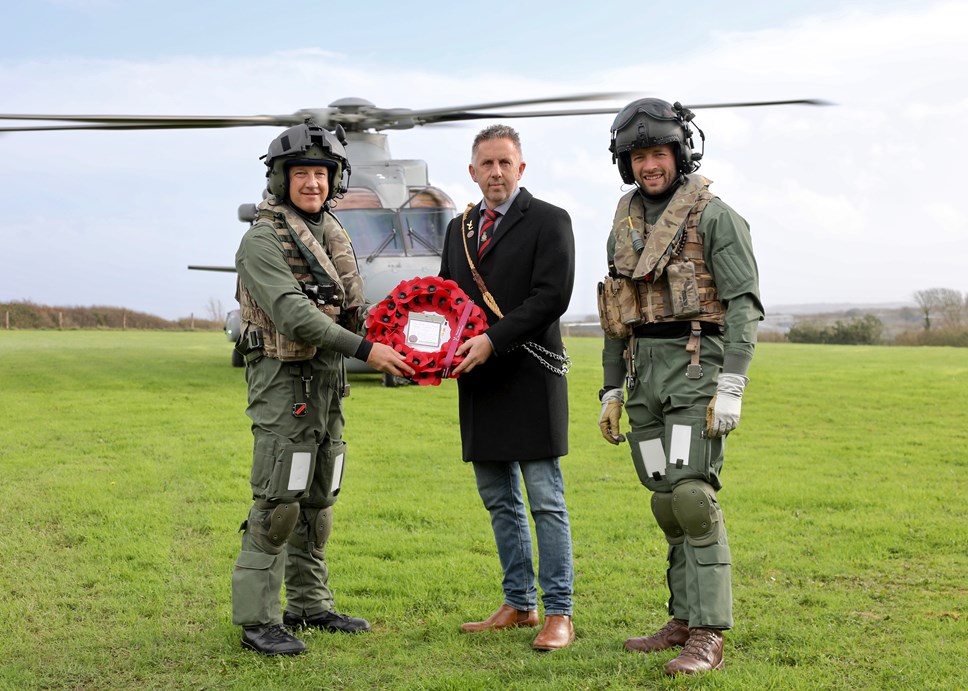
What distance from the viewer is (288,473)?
477cm

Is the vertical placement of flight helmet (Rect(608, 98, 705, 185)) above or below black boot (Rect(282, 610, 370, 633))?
above

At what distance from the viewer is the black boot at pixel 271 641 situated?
15.5ft

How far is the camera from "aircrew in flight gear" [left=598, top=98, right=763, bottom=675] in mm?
4305

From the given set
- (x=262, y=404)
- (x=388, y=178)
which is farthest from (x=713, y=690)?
(x=388, y=178)

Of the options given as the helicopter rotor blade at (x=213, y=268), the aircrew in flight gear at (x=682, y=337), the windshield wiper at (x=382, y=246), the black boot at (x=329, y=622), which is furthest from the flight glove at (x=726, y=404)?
the helicopter rotor blade at (x=213, y=268)

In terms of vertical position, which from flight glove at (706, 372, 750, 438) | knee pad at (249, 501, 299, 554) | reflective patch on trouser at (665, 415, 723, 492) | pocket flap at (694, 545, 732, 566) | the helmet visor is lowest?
pocket flap at (694, 545, 732, 566)

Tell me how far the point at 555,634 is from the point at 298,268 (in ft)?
7.31

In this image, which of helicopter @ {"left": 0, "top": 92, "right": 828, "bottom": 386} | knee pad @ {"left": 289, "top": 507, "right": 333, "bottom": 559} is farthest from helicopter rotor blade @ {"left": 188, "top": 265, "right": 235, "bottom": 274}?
knee pad @ {"left": 289, "top": 507, "right": 333, "bottom": 559}

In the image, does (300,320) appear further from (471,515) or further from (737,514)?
(737,514)

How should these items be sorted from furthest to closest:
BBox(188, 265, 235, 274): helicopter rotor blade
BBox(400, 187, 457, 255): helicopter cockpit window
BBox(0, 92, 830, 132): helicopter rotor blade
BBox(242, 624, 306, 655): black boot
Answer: BBox(188, 265, 235, 274): helicopter rotor blade → BBox(400, 187, 457, 255): helicopter cockpit window → BBox(0, 92, 830, 132): helicopter rotor blade → BBox(242, 624, 306, 655): black boot

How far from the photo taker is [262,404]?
4.86 metres

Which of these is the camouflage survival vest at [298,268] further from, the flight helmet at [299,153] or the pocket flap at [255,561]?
the pocket flap at [255,561]

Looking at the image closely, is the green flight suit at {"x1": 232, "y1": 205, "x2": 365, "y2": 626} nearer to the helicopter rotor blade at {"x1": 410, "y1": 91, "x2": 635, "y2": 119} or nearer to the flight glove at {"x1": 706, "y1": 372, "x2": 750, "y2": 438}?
the flight glove at {"x1": 706, "y1": 372, "x2": 750, "y2": 438}

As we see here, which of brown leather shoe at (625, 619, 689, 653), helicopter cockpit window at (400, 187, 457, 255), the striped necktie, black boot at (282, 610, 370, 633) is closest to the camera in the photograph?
brown leather shoe at (625, 619, 689, 653)
